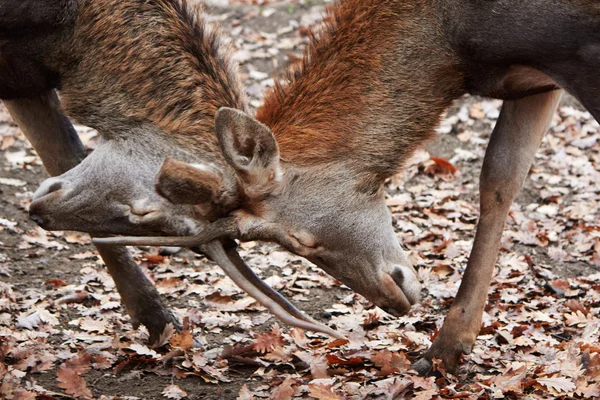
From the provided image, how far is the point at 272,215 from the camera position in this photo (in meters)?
5.62

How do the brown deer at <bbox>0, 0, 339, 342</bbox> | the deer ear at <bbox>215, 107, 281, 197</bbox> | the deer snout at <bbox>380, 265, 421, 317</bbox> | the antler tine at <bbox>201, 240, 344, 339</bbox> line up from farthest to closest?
the deer snout at <bbox>380, 265, 421, 317</bbox> → the brown deer at <bbox>0, 0, 339, 342</bbox> → the antler tine at <bbox>201, 240, 344, 339</bbox> → the deer ear at <bbox>215, 107, 281, 197</bbox>

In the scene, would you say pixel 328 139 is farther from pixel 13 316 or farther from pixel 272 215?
pixel 13 316

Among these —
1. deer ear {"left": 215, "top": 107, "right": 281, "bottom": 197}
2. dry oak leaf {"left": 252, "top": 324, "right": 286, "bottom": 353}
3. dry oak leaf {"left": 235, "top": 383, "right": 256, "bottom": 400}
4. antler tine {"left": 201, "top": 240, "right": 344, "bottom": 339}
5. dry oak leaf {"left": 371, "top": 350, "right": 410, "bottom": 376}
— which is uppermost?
deer ear {"left": 215, "top": 107, "right": 281, "bottom": 197}

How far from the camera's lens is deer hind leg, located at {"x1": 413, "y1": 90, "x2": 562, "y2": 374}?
602 centimetres

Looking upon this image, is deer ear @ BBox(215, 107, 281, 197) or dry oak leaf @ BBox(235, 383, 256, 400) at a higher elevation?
deer ear @ BBox(215, 107, 281, 197)

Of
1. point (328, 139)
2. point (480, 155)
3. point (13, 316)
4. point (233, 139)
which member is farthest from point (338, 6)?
point (480, 155)

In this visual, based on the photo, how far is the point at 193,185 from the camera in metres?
5.35

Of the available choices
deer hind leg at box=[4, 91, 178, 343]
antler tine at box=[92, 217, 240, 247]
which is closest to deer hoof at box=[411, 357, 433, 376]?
antler tine at box=[92, 217, 240, 247]

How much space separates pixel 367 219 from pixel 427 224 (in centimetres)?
317

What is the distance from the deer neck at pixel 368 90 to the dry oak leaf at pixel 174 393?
160 cm

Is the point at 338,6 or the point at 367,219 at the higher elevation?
the point at 338,6

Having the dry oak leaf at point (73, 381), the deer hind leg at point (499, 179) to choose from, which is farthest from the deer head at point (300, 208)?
the dry oak leaf at point (73, 381)

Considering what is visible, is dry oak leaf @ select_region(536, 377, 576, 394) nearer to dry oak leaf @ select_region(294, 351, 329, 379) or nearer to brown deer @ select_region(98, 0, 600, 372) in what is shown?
brown deer @ select_region(98, 0, 600, 372)

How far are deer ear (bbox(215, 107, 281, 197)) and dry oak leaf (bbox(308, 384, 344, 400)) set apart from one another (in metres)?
1.19
